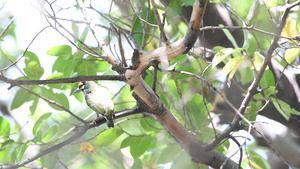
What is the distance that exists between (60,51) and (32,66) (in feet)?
0.38

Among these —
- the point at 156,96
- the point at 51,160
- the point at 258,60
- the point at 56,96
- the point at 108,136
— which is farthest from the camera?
the point at 108,136

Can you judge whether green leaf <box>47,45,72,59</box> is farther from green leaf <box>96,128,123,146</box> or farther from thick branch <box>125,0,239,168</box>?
thick branch <box>125,0,239,168</box>

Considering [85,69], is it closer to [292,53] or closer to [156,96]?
[156,96]

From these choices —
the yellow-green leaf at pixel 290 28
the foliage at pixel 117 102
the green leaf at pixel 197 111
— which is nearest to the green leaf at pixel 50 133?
the foliage at pixel 117 102

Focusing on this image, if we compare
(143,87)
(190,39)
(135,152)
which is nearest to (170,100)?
(135,152)

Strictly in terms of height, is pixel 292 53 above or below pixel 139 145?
above

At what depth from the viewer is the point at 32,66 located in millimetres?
1289

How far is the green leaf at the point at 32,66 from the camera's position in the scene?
4.23 ft

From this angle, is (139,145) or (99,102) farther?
(139,145)

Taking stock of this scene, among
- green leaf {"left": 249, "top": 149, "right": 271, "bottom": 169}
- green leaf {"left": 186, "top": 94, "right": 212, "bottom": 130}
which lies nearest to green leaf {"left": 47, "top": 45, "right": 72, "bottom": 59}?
green leaf {"left": 186, "top": 94, "right": 212, "bottom": 130}

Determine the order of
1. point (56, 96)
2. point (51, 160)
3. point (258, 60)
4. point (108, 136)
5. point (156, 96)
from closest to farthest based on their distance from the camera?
point (156, 96) → point (258, 60) → point (51, 160) → point (56, 96) → point (108, 136)

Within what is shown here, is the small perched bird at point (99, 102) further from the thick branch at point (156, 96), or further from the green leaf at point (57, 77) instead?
the green leaf at point (57, 77)

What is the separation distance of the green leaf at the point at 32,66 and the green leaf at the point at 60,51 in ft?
0.20

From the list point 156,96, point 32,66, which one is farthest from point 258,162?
point 32,66
